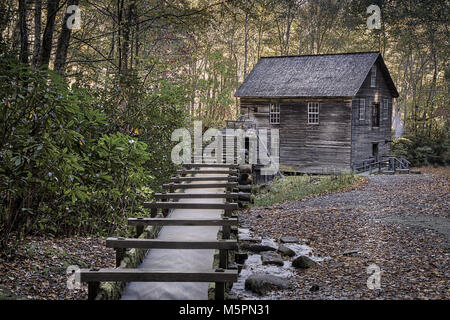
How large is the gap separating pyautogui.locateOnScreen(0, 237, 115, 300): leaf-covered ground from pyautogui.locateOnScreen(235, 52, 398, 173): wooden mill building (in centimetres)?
1962

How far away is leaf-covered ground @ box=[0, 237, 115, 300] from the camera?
5523mm

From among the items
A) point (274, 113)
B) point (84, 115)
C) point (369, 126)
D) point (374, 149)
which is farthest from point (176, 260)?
point (374, 149)

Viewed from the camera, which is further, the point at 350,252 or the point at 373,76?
the point at 373,76

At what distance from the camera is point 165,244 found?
6.11 meters

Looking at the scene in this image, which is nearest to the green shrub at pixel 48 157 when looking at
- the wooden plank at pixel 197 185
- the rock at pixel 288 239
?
the wooden plank at pixel 197 185

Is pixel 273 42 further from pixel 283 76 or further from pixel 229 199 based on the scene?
pixel 229 199

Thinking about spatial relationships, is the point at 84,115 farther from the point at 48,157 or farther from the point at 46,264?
the point at 46,264

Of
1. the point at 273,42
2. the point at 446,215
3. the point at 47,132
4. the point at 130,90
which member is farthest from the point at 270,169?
the point at 273,42

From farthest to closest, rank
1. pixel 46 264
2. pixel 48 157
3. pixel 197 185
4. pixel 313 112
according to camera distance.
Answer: pixel 313 112, pixel 197 185, pixel 46 264, pixel 48 157

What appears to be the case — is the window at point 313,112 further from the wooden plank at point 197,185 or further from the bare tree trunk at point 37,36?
the bare tree trunk at point 37,36

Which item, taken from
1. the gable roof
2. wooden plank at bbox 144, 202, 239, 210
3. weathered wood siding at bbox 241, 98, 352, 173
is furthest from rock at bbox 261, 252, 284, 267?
weathered wood siding at bbox 241, 98, 352, 173

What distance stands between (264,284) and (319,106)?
65.4 feet

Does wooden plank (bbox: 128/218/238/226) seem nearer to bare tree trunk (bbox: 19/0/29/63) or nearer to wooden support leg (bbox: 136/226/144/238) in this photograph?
wooden support leg (bbox: 136/226/144/238)

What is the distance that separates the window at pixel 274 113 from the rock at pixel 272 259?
1830 cm
